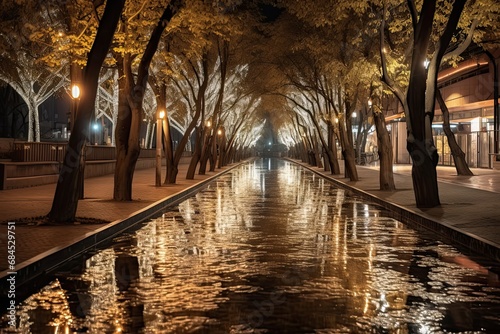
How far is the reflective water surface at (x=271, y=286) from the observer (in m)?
7.51

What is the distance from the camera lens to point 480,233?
1459cm

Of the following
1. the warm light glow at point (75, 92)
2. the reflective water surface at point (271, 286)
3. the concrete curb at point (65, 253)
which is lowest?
the reflective water surface at point (271, 286)

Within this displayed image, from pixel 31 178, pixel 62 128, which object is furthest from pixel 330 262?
pixel 62 128

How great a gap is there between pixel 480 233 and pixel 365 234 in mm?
2468

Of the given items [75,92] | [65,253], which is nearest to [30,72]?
[75,92]

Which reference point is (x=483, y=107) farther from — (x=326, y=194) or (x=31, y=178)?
(x=31, y=178)

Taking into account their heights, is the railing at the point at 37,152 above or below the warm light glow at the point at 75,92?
below

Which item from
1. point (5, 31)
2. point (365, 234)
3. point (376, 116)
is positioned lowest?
point (365, 234)

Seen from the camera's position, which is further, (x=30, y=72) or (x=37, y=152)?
(x=30, y=72)

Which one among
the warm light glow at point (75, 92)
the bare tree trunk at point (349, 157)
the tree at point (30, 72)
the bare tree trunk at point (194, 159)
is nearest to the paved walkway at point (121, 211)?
the warm light glow at point (75, 92)

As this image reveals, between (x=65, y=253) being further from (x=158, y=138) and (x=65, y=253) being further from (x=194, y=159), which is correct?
(x=194, y=159)

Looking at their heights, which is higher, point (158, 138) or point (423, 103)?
point (423, 103)

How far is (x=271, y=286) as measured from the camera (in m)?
9.55

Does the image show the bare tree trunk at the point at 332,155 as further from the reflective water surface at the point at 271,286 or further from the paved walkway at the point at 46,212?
the reflective water surface at the point at 271,286
